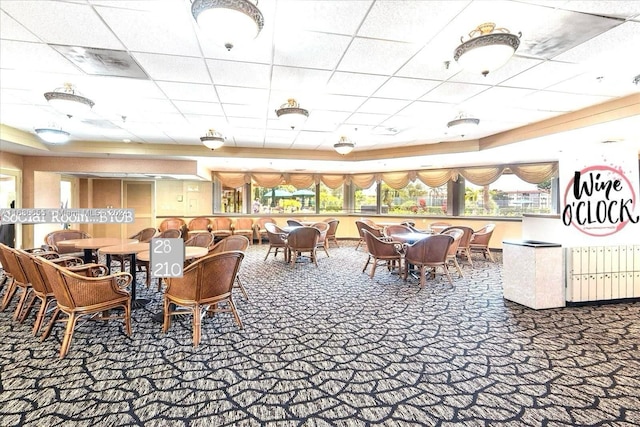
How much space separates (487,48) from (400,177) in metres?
7.68

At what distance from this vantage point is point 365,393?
216 cm

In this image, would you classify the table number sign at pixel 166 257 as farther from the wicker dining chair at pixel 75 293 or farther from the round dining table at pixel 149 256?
the round dining table at pixel 149 256

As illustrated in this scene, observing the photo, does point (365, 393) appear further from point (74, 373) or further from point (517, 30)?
point (517, 30)

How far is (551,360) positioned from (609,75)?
3138mm

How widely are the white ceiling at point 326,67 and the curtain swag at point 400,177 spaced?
262cm

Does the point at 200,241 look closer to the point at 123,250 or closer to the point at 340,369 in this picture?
the point at 123,250

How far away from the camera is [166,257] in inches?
96.3

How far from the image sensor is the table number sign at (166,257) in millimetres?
2350

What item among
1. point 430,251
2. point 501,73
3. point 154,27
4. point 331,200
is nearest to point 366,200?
point 331,200

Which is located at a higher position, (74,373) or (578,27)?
(578,27)

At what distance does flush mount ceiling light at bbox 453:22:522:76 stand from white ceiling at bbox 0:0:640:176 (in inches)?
3.3

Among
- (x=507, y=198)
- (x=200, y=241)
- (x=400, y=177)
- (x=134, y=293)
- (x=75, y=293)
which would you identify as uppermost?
(x=400, y=177)

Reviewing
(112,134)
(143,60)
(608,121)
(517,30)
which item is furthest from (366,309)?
(112,134)

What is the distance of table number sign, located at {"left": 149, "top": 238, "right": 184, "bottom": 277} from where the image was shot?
2350 millimetres
